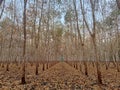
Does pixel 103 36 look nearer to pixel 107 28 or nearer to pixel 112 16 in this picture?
pixel 107 28

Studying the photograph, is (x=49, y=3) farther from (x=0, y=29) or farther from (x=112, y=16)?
(x=0, y=29)

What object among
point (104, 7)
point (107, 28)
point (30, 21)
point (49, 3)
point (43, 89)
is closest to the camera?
point (43, 89)

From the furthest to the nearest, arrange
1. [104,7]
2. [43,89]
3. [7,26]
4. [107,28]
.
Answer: [7,26] → [107,28] → [104,7] → [43,89]

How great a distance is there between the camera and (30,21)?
2377 cm

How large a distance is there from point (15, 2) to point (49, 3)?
12.6ft

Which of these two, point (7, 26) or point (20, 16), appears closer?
point (20, 16)

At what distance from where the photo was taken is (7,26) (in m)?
30.2

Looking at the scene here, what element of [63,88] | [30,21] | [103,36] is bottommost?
[63,88]

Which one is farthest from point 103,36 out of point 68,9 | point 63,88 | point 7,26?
point 63,88

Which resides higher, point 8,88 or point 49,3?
point 49,3

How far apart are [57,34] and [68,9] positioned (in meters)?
16.1

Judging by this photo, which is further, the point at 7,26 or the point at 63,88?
the point at 7,26

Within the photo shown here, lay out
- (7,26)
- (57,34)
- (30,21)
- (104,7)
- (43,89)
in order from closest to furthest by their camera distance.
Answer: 1. (43,89)
2. (104,7)
3. (30,21)
4. (7,26)
5. (57,34)

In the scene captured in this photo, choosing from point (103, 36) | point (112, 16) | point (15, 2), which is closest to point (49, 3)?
point (15, 2)
